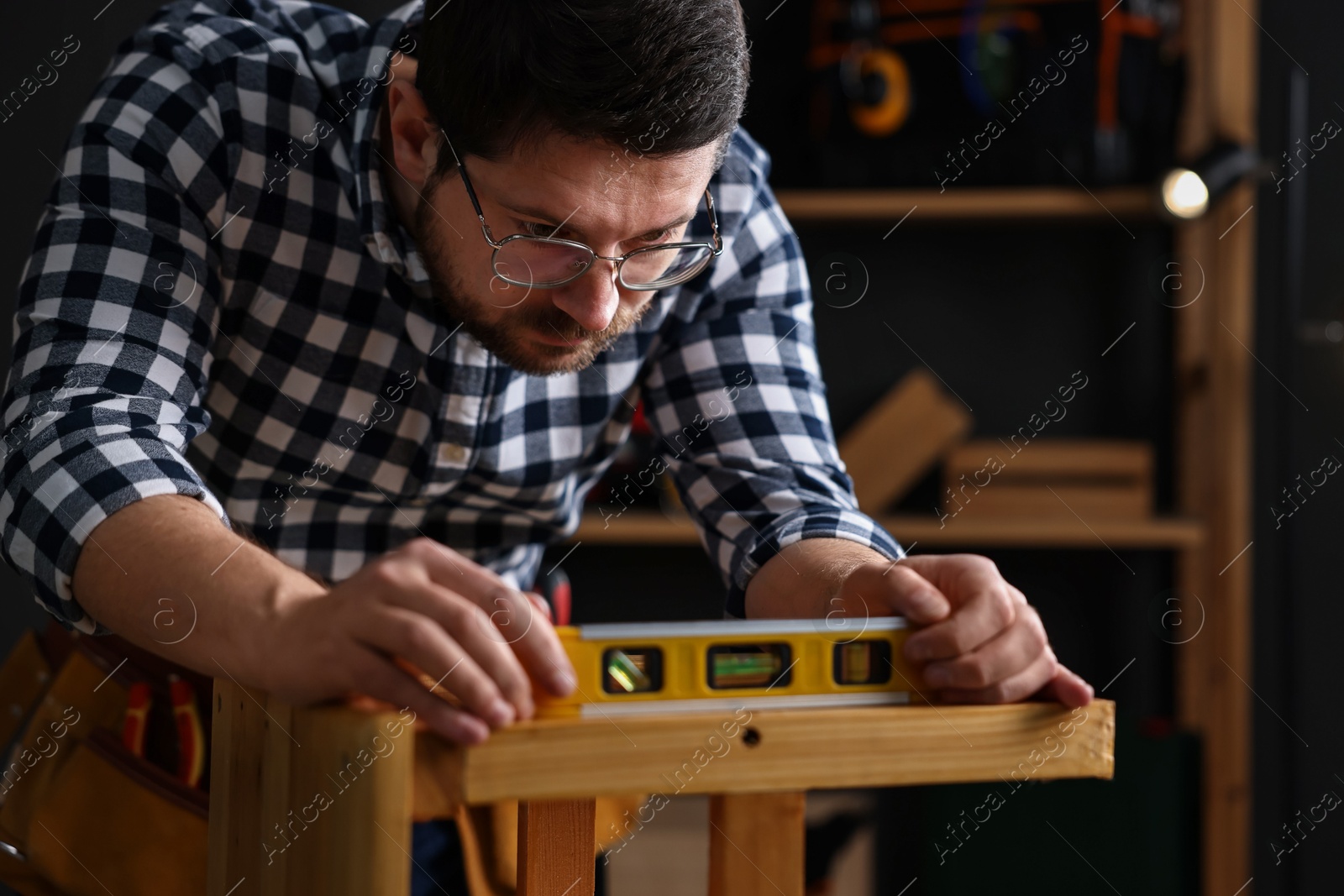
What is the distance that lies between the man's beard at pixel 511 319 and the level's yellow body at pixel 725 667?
1.33 feet

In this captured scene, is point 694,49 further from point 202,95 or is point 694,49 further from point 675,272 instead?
point 202,95

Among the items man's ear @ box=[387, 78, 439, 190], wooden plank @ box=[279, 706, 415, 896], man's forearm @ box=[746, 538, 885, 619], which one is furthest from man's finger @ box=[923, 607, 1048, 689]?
man's ear @ box=[387, 78, 439, 190]

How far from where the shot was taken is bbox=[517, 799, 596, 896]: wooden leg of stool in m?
0.55

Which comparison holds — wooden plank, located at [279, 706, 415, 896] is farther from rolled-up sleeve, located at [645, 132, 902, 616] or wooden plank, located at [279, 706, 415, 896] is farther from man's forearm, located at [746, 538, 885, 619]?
rolled-up sleeve, located at [645, 132, 902, 616]

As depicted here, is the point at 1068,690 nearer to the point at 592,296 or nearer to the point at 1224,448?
the point at 592,296

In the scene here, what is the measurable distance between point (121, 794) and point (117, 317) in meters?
0.34

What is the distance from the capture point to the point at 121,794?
804 mm

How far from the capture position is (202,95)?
95 centimetres

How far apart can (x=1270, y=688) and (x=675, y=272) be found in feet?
5.44

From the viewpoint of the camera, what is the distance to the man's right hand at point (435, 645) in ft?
1.61

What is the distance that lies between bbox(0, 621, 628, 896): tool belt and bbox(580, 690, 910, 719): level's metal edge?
1.08 ft

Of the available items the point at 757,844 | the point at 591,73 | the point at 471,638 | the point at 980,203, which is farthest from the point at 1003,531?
the point at 471,638

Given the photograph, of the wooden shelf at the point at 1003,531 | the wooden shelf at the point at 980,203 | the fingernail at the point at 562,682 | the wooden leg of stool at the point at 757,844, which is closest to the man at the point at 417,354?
the fingernail at the point at 562,682

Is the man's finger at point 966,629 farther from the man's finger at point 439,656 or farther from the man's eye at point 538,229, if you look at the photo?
the man's eye at point 538,229
